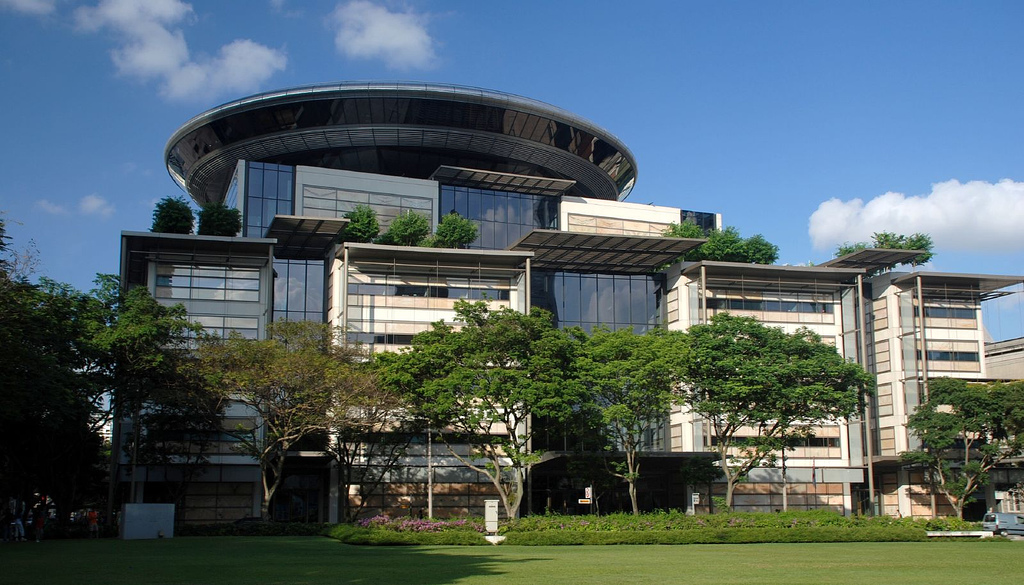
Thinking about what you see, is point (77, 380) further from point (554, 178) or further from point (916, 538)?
point (554, 178)

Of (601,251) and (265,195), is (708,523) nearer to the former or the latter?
(601,251)

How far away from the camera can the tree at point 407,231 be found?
6950cm

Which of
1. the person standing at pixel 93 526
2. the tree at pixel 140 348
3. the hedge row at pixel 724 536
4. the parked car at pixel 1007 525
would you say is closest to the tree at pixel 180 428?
the tree at pixel 140 348

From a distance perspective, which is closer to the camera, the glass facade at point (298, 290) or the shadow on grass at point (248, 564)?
the shadow on grass at point (248, 564)

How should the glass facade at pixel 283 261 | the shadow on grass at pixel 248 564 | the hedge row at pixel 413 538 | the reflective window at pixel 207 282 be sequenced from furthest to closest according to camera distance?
the glass facade at pixel 283 261 < the reflective window at pixel 207 282 < the hedge row at pixel 413 538 < the shadow on grass at pixel 248 564

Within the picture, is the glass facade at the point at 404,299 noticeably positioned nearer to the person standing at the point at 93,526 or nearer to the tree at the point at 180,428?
the tree at the point at 180,428

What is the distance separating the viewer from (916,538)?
44.6 m

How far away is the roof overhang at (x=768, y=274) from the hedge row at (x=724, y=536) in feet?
95.8

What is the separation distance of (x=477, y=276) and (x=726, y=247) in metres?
19.3

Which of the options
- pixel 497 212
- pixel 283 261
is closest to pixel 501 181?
pixel 497 212

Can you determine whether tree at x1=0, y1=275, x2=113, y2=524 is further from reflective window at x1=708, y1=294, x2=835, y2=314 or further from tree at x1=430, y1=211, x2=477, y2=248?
reflective window at x1=708, y1=294, x2=835, y2=314

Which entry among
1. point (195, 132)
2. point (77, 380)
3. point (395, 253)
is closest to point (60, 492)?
point (77, 380)

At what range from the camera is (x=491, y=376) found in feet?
172

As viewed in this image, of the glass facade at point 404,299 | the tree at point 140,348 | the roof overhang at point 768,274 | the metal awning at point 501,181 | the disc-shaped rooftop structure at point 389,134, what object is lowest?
the tree at point 140,348
